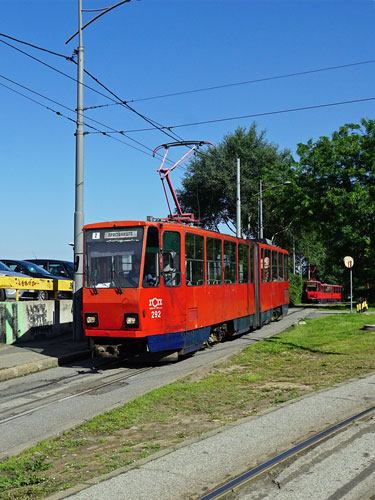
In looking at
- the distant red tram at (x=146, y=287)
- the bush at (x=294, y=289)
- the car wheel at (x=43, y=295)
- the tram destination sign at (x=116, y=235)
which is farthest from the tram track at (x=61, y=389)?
the bush at (x=294, y=289)

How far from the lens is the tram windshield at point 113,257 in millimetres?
11438

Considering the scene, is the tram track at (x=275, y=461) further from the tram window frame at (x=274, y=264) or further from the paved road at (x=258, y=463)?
the tram window frame at (x=274, y=264)

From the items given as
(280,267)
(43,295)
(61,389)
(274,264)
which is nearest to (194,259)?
(61,389)

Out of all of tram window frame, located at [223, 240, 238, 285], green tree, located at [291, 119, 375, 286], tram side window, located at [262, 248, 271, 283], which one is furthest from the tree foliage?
tram window frame, located at [223, 240, 238, 285]

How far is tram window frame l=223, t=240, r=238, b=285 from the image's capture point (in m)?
15.3

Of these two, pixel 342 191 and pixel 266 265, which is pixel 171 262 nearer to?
pixel 266 265

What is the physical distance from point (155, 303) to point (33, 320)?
5.73 meters

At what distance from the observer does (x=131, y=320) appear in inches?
443

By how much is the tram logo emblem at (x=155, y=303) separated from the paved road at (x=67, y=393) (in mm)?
1336

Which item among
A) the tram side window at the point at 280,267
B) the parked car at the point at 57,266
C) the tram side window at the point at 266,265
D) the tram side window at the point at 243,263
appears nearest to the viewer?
the tram side window at the point at 243,263

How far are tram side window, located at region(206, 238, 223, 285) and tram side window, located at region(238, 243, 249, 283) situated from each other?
6.52 feet

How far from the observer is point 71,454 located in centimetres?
593

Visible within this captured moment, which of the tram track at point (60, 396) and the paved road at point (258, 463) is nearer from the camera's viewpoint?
the paved road at point (258, 463)

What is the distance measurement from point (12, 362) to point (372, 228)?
929 inches
